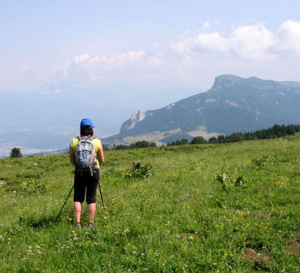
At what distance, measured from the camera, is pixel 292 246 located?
632 cm

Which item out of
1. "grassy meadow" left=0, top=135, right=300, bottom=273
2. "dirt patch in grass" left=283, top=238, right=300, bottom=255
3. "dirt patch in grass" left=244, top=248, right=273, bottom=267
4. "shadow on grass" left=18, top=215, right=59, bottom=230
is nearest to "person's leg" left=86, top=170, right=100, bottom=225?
"grassy meadow" left=0, top=135, right=300, bottom=273

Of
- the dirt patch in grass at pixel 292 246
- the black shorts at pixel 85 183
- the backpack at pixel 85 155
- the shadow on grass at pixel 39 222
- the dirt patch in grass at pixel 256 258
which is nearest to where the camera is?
the dirt patch in grass at pixel 256 258

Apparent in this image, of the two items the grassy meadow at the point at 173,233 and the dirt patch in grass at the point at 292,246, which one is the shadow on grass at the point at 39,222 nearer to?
the grassy meadow at the point at 173,233

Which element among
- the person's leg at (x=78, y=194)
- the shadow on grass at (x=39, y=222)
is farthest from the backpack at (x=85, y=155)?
the shadow on grass at (x=39, y=222)

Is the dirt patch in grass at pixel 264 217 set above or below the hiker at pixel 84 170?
below

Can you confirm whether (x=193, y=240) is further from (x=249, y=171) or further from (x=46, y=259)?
(x=249, y=171)

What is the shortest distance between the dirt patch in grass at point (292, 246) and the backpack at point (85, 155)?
215 inches

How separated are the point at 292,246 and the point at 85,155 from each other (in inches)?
229

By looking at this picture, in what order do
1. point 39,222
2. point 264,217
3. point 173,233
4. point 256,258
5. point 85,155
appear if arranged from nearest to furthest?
point 256,258 < point 173,233 < point 85,155 < point 264,217 < point 39,222

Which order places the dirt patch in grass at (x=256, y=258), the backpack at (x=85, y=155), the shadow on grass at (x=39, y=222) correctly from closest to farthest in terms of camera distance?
the dirt patch in grass at (x=256, y=258) → the backpack at (x=85, y=155) → the shadow on grass at (x=39, y=222)

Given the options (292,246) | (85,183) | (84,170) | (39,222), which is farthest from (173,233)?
(39,222)

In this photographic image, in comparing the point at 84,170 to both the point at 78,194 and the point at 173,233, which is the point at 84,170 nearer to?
the point at 78,194

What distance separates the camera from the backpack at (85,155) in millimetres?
7746

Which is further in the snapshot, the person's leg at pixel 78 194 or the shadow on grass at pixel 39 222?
the shadow on grass at pixel 39 222
